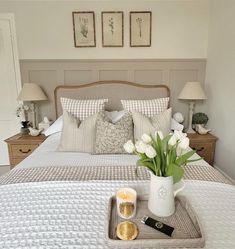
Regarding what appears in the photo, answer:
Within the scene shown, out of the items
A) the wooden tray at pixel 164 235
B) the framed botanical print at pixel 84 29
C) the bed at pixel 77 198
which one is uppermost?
the framed botanical print at pixel 84 29

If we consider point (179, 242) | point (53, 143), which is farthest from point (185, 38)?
point (179, 242)

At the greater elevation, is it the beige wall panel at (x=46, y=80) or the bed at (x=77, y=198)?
the beige wall panel at (x=46, y=80)

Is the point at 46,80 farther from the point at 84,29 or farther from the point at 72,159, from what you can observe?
the point at 72,159

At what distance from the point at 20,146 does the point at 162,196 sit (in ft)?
6.72

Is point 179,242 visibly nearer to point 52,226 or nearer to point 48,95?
point 52,226

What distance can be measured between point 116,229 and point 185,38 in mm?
2594

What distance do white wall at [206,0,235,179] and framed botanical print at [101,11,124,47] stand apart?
1.14 metres

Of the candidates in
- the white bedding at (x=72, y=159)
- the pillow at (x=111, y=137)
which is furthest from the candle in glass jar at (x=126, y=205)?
the pillow at (x=111, y=137)

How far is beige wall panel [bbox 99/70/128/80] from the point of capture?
2.87m

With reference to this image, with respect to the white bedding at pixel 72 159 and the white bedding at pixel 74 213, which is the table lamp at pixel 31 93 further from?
the white bedding at pixel 74 213

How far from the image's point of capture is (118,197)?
106 cm

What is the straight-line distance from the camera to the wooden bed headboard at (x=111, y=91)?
2.77 m

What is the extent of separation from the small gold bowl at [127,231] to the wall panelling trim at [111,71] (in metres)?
2.20

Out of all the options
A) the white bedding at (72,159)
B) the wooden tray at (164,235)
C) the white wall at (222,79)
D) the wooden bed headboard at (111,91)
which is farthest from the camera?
the wooden bed headboard at (111,91)
